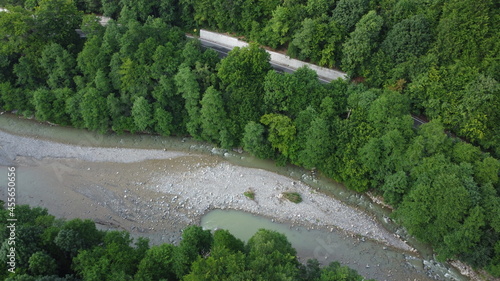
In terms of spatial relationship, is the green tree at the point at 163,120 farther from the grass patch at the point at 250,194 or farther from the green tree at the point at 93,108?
the grass patch at the point at 250,194

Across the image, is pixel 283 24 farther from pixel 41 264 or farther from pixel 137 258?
pixel 41 264

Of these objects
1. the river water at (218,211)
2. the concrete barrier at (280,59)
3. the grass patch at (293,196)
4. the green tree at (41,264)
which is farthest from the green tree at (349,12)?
the green tree at (41,264)

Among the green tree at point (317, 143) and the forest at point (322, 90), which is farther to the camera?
the green tree at point (317, 143)

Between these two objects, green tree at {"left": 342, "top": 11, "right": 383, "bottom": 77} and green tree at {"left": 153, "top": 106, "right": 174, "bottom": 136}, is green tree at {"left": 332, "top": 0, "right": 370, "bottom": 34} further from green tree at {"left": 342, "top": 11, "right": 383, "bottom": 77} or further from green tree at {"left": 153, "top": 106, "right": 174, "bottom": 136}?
green tree at {"left": 153, "top": 106, "right": 174, "bottom": 136}

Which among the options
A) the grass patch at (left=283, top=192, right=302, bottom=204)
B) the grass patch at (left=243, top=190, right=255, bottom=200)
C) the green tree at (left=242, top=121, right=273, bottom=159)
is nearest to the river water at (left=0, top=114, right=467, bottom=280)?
the grass patch at (left=243, top=190, right=255, bottom=200)

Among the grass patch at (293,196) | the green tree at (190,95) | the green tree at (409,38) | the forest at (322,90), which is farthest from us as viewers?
the green tree at (190,95)

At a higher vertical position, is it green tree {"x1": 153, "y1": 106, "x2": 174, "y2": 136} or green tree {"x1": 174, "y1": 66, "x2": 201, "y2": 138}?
green tree {"x1": 174, "y1": 66, "x2": 201, "y2": 138}

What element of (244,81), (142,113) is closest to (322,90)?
(244,81)
